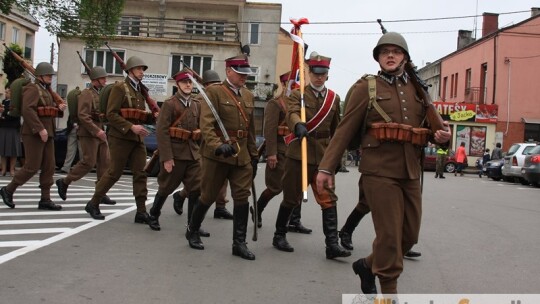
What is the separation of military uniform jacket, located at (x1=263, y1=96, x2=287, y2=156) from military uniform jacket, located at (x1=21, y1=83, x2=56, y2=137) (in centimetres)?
327

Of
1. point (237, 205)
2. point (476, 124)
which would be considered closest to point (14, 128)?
point (237, 205)

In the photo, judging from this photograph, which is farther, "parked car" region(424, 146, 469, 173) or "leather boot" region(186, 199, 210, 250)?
"parked car" region(424, 146, 469, 173)

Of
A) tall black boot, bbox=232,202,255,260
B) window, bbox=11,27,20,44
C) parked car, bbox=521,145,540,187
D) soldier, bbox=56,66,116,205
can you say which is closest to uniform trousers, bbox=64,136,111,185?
soldier, bbox=56,66,116,205

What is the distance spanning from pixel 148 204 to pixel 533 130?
114ft

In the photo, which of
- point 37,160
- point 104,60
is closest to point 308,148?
point 37,160

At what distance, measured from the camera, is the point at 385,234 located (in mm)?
4656

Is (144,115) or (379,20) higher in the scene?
(379,20)

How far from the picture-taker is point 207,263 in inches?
261

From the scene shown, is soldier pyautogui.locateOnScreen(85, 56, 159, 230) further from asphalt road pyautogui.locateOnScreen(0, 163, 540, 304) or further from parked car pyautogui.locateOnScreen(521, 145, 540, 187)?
parked car pyautogui.locateOnScreen(521, 145, 540, 187)

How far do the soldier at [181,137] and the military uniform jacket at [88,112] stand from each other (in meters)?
1.95

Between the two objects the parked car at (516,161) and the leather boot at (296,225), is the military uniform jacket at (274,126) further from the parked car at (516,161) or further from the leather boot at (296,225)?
the parked car at (516,161)

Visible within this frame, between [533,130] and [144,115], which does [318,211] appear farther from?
[533,130]

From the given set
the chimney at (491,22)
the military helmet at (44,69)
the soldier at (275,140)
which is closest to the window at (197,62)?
the chimney at (491,22)

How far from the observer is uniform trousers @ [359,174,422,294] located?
4629mm
